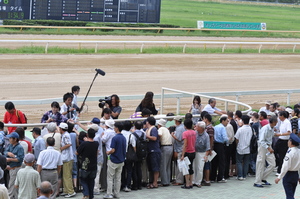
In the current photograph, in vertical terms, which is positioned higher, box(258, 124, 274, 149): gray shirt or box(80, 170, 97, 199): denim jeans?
box(258, 124, 274, 149): gray shirt

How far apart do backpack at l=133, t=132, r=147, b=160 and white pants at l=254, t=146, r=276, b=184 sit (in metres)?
1.90

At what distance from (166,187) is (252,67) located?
1443 centimetres

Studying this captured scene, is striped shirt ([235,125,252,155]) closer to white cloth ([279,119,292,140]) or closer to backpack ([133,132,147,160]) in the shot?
white cloth ([279,119,292,140])

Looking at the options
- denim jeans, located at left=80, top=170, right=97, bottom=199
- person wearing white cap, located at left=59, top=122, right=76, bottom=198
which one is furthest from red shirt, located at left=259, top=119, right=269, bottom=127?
person wearing white cap, located at left=59, top=122, right=76, bottom=198

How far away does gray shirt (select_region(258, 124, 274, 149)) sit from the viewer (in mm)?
9227

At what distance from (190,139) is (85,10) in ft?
68.2

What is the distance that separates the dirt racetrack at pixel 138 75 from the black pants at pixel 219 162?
4744mm

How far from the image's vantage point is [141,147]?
8680mm

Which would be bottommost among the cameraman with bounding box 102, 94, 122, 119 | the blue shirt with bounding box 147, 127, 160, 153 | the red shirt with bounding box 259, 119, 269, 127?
the blue shirt with bounding box 147, 127, 160, 153

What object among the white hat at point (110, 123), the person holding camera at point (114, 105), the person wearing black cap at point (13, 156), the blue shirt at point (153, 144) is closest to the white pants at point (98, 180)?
the white hat at point (110, 123)

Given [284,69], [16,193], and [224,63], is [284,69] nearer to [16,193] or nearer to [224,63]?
[224,63]

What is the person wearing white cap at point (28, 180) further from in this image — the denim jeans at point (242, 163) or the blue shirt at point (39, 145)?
the denim jeans at point (242, 163)

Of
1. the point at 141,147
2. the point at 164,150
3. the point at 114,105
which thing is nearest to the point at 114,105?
the point at 114,105

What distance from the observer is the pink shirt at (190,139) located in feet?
29.1
